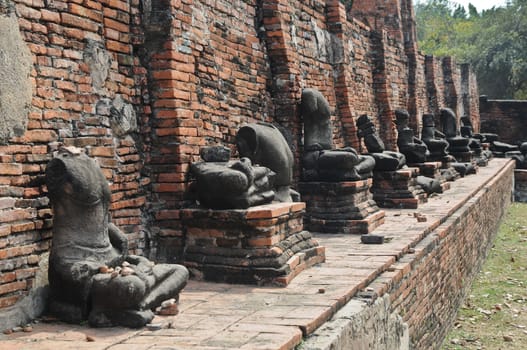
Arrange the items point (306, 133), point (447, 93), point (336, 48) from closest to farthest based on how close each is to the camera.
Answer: point (306, 133)
point (336, 48)
point (447, 93)

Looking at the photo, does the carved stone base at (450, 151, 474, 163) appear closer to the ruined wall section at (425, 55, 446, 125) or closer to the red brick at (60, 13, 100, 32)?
the ruined wall section at (425, 55, 446, 125)

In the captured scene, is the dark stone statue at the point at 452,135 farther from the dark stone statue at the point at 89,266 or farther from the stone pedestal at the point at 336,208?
the dark stone statue at the point at 89,266

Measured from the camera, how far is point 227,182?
467cm

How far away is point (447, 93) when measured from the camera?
773 inches

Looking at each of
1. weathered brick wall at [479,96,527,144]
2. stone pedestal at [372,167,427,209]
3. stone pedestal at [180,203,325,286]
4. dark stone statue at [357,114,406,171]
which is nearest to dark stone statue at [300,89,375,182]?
dark stone statue at [357,114,406,171]

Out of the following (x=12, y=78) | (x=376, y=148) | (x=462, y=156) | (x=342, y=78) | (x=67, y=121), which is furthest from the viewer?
(x=462, y=156)

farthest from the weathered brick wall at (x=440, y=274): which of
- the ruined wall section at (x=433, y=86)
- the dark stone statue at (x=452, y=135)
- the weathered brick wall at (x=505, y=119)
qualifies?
the weathered brick wall at (x=505, y=119)

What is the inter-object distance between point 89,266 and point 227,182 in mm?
1329

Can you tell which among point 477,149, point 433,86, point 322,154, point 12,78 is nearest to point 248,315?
point 12,78

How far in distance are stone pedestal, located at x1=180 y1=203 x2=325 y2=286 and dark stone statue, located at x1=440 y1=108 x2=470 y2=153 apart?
1094 centimetres

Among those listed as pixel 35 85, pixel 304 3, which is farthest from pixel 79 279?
pixel 304 3

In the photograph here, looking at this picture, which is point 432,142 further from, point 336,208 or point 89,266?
point 89,266

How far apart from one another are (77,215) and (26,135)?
0.57 m

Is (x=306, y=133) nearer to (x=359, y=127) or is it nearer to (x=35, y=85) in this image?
(x=359, y=127)
